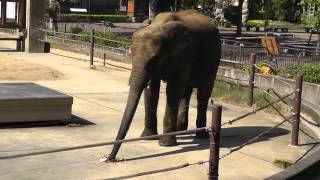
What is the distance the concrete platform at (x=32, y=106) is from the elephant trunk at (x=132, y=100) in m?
2.31

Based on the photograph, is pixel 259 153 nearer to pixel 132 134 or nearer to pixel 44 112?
pixel 132 134

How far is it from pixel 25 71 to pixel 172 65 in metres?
10.2

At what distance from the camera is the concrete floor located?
7.43m

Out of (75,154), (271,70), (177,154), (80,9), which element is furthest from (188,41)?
(80,9)

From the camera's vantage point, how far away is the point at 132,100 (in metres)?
7.68

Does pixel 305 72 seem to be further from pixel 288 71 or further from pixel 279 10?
pixel 279 10

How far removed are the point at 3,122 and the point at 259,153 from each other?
396cm

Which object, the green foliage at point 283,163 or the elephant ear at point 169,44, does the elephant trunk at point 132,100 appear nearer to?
the elephant ear at point 169,44

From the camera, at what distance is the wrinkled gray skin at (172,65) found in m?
7.89

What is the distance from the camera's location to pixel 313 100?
13.1m

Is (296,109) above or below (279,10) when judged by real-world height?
below

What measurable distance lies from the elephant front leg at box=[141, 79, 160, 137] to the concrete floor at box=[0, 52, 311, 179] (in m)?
0.23

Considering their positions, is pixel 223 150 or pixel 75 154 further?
pixel 223 150

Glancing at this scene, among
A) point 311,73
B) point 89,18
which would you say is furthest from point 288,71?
point 89,18
